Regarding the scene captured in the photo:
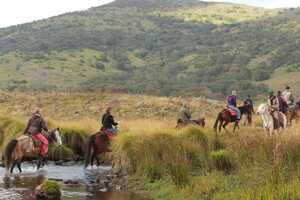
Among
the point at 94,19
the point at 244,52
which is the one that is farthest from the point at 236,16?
the point at 244,52

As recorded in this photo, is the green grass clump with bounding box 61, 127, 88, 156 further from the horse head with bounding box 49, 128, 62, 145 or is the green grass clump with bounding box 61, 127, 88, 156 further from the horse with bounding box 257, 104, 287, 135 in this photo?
the horse with bounding box 257, 104, 287, 135

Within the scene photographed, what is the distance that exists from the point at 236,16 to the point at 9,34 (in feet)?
243

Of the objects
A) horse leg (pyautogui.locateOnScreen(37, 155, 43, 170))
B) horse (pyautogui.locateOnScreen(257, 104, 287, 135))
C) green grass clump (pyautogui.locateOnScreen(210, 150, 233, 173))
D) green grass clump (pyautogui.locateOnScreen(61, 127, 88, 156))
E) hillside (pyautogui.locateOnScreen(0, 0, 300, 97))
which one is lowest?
horse leg (pyautogui.locateOnScreen(37, 155, 43, 170))

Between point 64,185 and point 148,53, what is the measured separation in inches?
4562

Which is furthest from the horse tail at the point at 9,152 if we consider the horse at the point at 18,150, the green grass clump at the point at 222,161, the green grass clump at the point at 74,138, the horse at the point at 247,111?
the horse at the point at 247,111

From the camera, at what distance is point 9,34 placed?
159375 millimetres

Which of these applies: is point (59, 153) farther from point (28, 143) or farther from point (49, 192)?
point (49, 192)

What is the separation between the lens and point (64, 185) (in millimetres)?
17844

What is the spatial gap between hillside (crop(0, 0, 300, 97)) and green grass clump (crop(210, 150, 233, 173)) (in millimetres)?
56969

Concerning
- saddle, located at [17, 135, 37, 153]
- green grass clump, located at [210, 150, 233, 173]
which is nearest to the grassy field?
green grass clump, located at [210, 150, 233, 173]

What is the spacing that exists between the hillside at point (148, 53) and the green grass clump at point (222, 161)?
187 feet

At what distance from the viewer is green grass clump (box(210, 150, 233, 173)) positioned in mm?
16422

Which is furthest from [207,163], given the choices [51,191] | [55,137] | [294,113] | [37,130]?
[294,113]

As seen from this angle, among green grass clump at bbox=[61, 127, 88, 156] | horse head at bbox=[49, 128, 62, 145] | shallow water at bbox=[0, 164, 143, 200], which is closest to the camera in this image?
shallow water at bbox=[0, 164, 143, 200]
